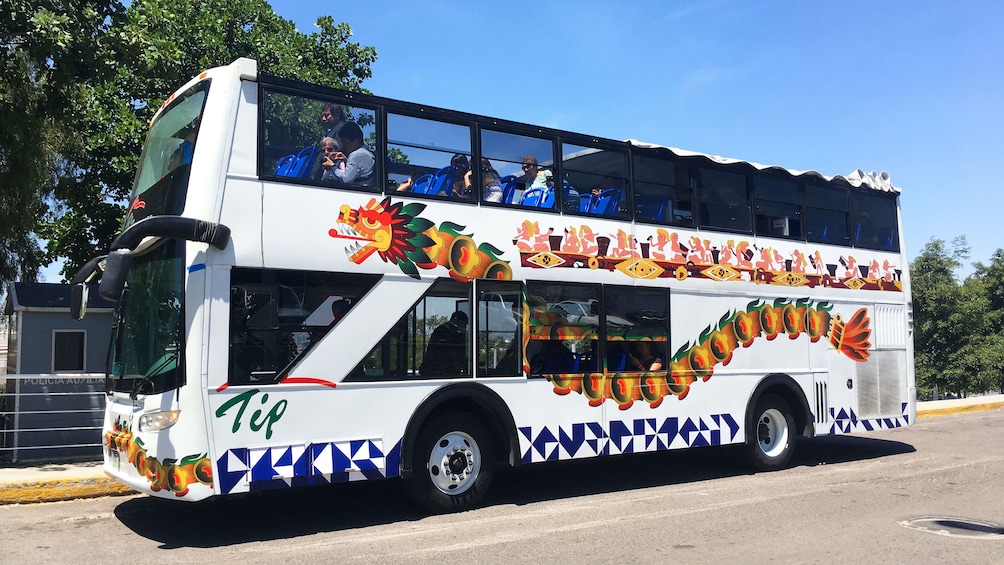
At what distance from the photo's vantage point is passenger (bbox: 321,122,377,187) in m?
7.92

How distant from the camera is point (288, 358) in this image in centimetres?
739

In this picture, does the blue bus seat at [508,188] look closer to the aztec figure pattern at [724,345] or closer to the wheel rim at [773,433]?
the aztec figure pattern at [724,345]

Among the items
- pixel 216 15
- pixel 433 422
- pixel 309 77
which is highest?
pixel 216 15

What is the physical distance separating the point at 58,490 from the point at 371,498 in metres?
3.47

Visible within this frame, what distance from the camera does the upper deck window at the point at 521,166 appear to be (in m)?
9.03

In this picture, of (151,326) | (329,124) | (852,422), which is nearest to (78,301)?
(151,326)

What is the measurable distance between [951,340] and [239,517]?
34479 millimetres

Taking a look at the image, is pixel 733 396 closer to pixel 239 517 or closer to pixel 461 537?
pixel 461 537

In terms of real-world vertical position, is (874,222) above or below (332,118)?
below

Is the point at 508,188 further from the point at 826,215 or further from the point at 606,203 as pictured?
the point at 826,215

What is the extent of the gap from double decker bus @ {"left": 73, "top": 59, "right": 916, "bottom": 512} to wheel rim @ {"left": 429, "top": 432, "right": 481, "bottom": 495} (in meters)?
0.02

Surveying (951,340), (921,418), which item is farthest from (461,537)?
(951,340)

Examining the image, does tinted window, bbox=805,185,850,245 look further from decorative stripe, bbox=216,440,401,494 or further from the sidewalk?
the sidewalk

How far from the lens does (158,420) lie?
7059 millimetres
